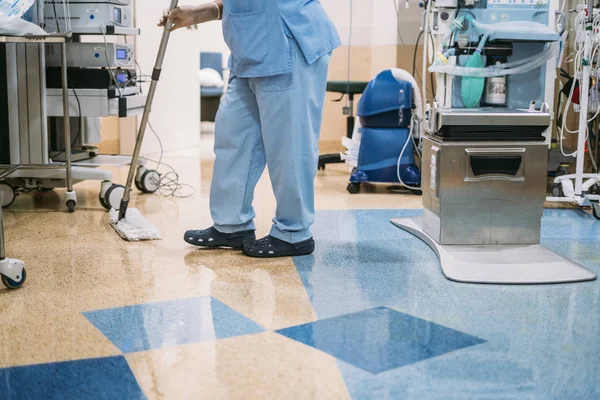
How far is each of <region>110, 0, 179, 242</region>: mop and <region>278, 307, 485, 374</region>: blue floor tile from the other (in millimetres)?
1064

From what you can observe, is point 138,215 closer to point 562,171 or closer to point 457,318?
point 457,318

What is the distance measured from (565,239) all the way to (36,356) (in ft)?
6.18

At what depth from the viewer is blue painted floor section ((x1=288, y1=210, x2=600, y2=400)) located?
137 centimetres

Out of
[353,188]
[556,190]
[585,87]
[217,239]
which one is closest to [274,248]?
[217,239]

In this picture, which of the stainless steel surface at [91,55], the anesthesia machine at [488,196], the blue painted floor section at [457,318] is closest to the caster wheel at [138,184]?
the stainless steel surface at [91,55]

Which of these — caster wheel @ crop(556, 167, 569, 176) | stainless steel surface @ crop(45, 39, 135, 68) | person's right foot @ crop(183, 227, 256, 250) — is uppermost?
stainless steel surface @ crop(45, 39, 135, 68)

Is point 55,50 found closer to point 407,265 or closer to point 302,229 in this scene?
point 302,229

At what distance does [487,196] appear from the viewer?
2354 millimetres

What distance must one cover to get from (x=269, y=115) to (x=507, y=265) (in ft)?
2.75

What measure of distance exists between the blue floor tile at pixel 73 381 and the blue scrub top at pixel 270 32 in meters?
1.01

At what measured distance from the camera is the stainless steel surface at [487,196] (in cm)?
234

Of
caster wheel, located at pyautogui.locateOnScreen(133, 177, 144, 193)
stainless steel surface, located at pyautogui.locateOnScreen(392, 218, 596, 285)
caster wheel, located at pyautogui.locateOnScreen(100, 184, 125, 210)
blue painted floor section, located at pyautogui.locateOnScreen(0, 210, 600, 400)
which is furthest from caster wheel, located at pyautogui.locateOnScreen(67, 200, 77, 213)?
stainless steel surface, located at pyautogui.locateOnScreen(392, 218, 596, 285)

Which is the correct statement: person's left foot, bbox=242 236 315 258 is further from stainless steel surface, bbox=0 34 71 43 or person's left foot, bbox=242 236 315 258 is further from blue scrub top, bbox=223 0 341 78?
stainless steel surface, bbox=0 34 71 43

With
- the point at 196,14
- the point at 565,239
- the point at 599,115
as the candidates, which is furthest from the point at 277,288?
the point at 599,115
